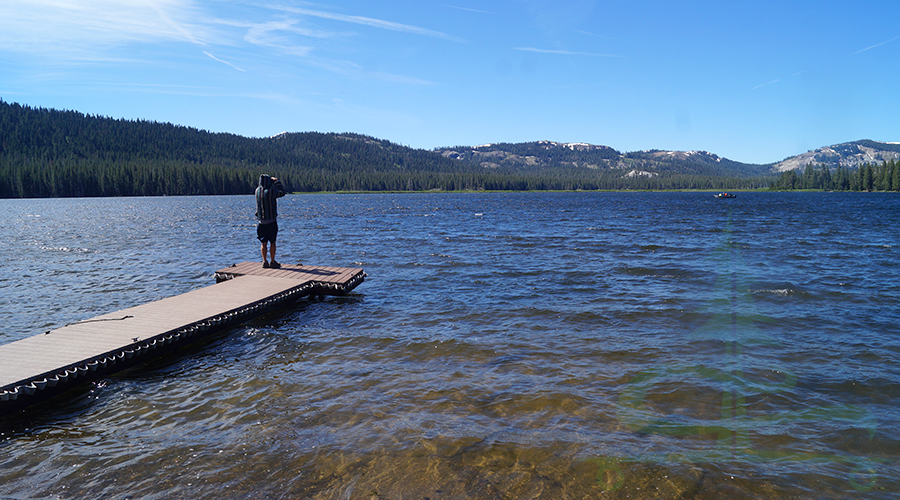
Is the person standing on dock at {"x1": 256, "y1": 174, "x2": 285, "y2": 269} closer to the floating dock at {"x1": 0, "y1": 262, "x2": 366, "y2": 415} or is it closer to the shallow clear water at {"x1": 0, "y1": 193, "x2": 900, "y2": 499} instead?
the floating dock at {"x1": 0, "y1": 262, "x2": 366, "y2": 415}

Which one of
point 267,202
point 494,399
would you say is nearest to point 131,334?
point 267,202

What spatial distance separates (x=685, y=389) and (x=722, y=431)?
170 centimetres

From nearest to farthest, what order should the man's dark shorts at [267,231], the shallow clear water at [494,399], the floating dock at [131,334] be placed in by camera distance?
the shallow clear water at [494,399], the floating dock at [131,334], the man's dark shorts at [267,231]

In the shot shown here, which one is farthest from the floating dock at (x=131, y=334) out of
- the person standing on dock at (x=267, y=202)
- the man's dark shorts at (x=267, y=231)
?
the person standing on dock at (x=267, y=202)

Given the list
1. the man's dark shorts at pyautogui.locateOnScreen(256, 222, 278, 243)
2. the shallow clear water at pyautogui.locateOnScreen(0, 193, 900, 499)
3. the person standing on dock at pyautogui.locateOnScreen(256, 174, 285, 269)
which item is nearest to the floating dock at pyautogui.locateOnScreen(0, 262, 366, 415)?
the shallow clear water at pyautogui.locateOnScreen(0, 193, 900, 499)

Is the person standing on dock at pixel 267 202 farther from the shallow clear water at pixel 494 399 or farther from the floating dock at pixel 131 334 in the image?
the shallow clear water at pixel 494 399

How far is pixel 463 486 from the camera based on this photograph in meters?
6.22

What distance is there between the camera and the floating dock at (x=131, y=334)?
862cm

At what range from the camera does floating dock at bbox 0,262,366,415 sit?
Result: 8.62 m

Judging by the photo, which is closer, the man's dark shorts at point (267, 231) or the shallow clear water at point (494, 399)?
the shallow clear water at point (494, 399)

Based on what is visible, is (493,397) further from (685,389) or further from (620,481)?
(685,389)

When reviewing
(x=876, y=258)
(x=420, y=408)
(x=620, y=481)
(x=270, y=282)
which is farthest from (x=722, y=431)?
(x=876, y=258)

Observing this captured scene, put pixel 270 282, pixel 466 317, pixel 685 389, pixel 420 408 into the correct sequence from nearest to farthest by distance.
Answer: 1. pixel 420 408
2. pixel 685 389
3. pixel 466 317
4. pixel 270 282

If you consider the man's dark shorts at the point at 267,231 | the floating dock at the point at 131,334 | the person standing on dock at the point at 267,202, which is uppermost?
the person standing on dock at the point at 267,202
